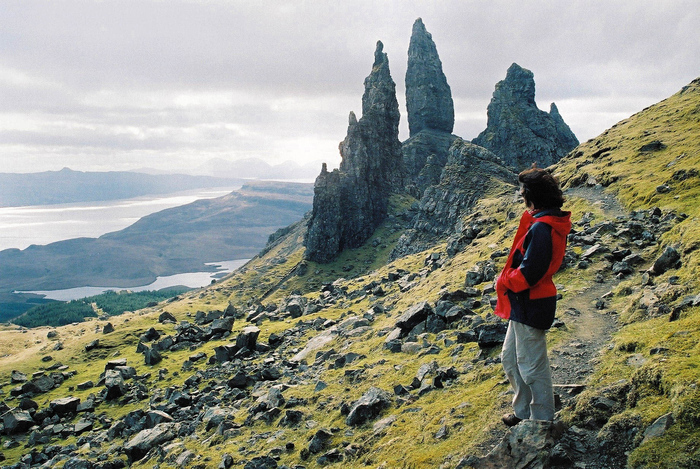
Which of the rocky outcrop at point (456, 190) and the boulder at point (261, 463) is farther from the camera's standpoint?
the rocky outcrop at point (456, 190)

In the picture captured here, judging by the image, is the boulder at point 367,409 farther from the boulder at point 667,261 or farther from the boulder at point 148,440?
the boulder at point 148,440

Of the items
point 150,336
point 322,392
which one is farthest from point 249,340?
point 150,336

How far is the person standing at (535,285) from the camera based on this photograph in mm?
10094

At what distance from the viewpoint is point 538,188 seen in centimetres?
1053

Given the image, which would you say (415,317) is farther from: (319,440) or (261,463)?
(261,463)

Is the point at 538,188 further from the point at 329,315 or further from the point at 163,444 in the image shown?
the point at 329,315

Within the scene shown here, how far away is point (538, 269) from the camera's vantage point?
10062mm

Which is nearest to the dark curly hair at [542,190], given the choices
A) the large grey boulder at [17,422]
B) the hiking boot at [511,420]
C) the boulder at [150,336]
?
the hiking boot at [511,420]

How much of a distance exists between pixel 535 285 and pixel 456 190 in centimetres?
11602

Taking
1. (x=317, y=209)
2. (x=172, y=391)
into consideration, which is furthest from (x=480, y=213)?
(x=317, y=209)

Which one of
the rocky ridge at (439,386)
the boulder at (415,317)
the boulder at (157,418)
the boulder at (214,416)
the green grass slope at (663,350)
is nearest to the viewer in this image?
the green grass slope at (663,350)

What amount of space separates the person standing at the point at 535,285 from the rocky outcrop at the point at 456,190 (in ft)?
351

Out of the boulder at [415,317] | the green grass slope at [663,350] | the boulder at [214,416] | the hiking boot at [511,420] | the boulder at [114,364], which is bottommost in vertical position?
the boulder at [114,364]

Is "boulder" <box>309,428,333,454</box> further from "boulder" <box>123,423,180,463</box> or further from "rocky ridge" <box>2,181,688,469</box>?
"boulder" <box>123,423,180,463</box>
